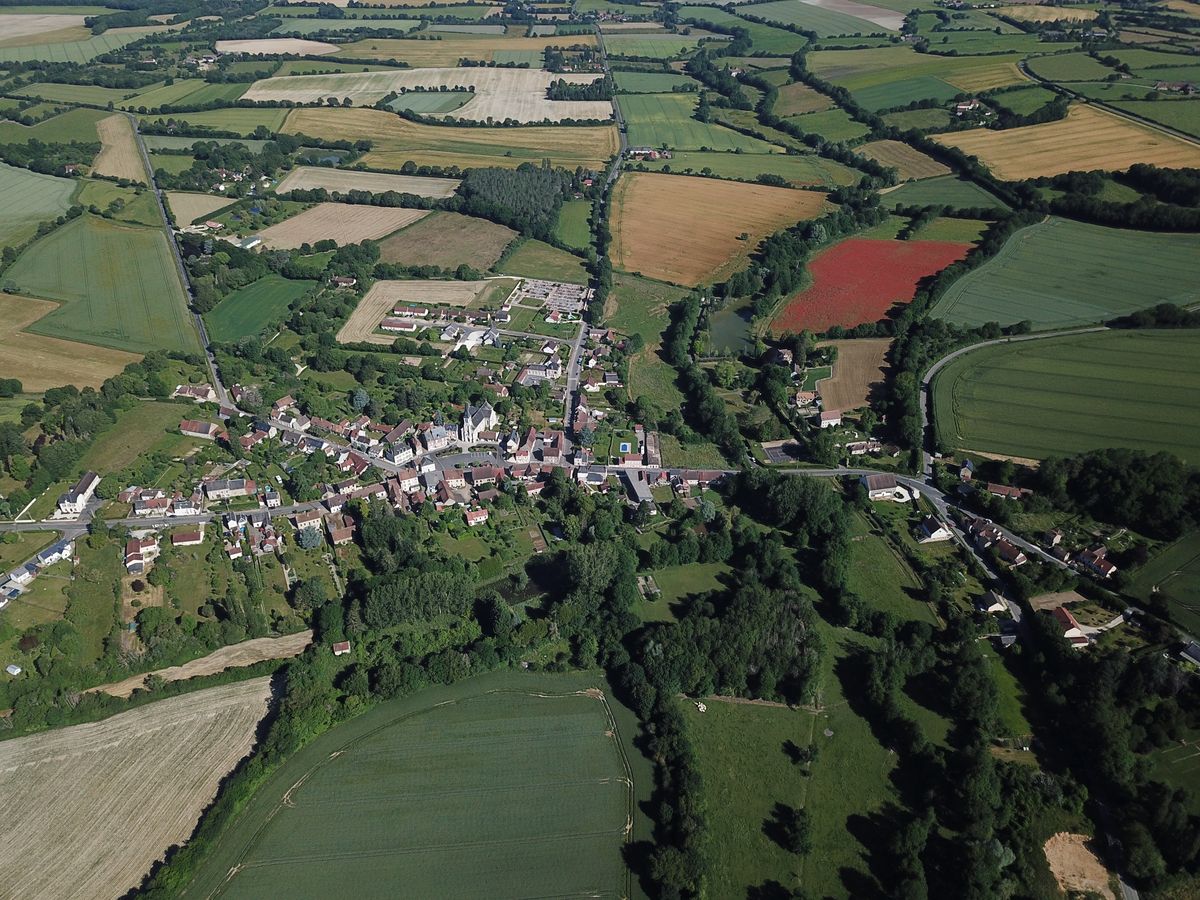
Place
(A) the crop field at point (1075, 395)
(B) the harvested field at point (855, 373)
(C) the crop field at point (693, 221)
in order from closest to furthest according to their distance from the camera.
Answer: (A) the crop field at point (1075, 395) < (B) the harvested field at point (855, 373) < (C) the crop field at point (693, 221)

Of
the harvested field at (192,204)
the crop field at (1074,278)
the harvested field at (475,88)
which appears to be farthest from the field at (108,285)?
the crop field at (1074,278)

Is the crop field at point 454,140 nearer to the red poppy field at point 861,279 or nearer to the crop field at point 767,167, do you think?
the crop field at point 767,167

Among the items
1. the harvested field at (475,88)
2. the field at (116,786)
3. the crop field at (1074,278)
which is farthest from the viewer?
the harvested field at (475,88)

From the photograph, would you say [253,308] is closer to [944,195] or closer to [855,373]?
[855,373]

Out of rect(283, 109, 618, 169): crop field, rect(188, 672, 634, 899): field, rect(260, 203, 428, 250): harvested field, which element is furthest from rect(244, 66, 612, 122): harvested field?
rect(188, 672, 634, 899): field

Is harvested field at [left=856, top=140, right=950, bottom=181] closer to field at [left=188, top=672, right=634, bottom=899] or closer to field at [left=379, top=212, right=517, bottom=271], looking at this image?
field at [left=379, top=212, right=517, bottom=271]

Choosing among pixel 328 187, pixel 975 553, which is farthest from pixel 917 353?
pixel 328 187

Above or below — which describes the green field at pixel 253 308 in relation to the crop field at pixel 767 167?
below

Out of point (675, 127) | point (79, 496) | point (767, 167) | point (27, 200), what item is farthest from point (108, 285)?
point (675, 127)
